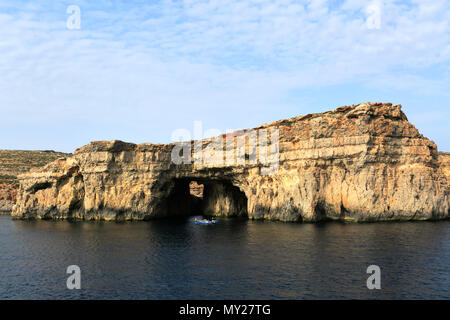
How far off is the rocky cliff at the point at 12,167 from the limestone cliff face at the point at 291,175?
3054cm

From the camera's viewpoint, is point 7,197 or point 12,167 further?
point 12,167

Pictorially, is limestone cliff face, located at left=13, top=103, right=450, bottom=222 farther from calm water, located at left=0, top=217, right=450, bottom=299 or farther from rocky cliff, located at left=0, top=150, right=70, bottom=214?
rocky cliff, located at left=0, top=150, right=70, bottom=214

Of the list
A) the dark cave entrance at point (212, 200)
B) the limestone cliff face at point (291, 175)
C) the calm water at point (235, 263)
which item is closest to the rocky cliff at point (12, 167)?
the limestone cliff face at point (291, 175)

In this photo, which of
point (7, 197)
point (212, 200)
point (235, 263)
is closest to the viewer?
point (235, 263)

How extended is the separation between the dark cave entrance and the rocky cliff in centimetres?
5618

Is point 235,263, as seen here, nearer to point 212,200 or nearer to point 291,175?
point 291,175

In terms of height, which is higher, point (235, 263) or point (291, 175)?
point (291, 175)

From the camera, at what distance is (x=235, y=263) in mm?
37281

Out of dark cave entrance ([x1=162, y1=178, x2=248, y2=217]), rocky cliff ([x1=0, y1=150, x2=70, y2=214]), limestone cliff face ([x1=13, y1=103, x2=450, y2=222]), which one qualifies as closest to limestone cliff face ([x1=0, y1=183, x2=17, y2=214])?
rocky cliff ([x1=0, y1=150, x2=70, y2=214])

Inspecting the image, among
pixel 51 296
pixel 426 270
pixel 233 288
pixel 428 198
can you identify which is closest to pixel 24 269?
pixel 51 296

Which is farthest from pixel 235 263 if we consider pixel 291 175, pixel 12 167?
pixel 12 167

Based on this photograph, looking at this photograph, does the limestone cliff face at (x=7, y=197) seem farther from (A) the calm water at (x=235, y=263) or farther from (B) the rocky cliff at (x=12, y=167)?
(A) the calm water at (x=235, y=263)

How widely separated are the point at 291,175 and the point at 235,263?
3535cm

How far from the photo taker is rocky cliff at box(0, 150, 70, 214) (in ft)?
376
